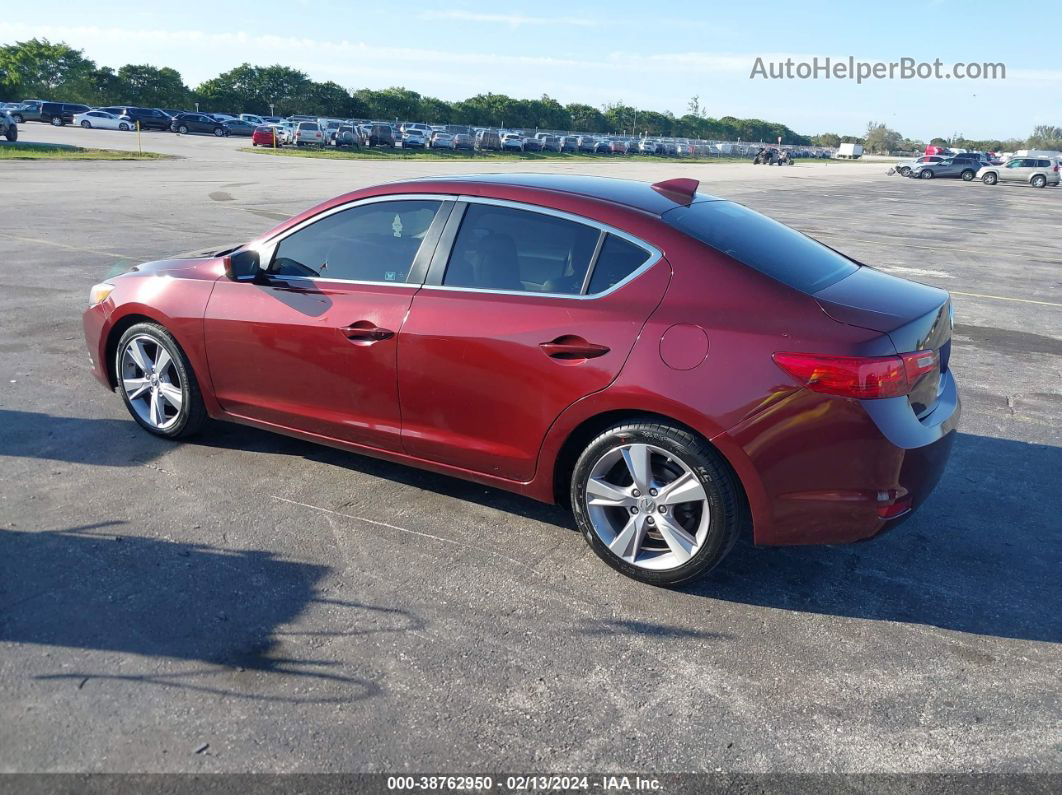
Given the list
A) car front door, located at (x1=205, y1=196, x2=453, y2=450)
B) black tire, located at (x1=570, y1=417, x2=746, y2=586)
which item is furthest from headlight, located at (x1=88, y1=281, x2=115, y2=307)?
black tire, located at (x1=570, y1=417, x2=746, y2=586)

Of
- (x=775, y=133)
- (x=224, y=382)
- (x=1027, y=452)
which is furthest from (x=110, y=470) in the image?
(x=775, y=133)

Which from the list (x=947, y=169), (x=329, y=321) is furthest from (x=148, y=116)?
(x=329, y=321)

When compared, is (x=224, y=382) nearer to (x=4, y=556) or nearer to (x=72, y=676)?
(x=4, y=556)

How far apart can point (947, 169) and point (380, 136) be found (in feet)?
124

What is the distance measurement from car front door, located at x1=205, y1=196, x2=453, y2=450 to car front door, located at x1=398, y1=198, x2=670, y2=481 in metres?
0.14

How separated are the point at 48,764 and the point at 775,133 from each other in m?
171

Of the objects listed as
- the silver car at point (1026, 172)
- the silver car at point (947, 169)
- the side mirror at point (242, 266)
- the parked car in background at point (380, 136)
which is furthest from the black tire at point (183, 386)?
the silver car at point (947, 169)

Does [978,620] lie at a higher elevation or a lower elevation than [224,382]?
lower

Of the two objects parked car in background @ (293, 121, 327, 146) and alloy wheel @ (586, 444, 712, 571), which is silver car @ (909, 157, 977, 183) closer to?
parked car in background @ (293, 121, 327, 146)

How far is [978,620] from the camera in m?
3.82

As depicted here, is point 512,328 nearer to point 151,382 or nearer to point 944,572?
point 944,572

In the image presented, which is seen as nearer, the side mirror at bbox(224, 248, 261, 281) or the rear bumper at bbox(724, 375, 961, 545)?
the rear bumper at bbox(724, 375, 961, 545)

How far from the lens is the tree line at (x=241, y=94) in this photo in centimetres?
7075

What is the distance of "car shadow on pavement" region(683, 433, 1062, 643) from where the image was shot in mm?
3875
